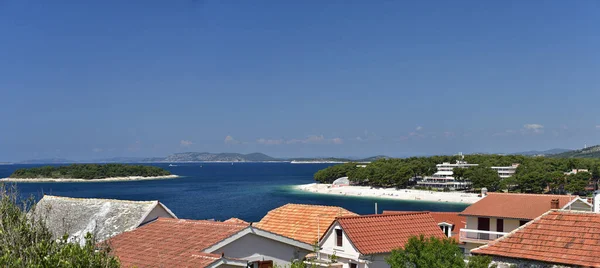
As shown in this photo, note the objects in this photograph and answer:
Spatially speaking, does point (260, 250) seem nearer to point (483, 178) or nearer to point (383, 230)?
point (383, 230)

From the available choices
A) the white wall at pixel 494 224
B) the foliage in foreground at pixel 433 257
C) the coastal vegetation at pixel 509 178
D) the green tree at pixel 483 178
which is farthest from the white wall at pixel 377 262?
the green tree at pixel 483 178

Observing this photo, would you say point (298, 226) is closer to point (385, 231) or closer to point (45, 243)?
point (385, 231)

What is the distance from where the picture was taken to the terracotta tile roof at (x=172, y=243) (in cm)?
1474

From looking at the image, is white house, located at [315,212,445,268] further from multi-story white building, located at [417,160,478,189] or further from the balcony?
multi-story white building, located at [417,160,478,189]

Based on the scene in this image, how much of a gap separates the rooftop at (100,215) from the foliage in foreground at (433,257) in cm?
1016

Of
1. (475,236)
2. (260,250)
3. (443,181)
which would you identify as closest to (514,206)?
(475,236)

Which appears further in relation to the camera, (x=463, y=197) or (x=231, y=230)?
(x=463, y=197)

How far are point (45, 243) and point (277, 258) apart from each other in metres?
8.37

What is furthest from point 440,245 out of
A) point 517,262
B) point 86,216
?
point 86,216

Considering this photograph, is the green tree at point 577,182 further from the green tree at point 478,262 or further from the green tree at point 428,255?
the green tree at point 478,262

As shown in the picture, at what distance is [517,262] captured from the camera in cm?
1739

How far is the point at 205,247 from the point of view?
15.3 meters

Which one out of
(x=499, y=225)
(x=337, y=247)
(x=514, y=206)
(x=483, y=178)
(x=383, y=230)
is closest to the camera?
(x=337, y=247)

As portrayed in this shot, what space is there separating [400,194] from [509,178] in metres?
28.6
